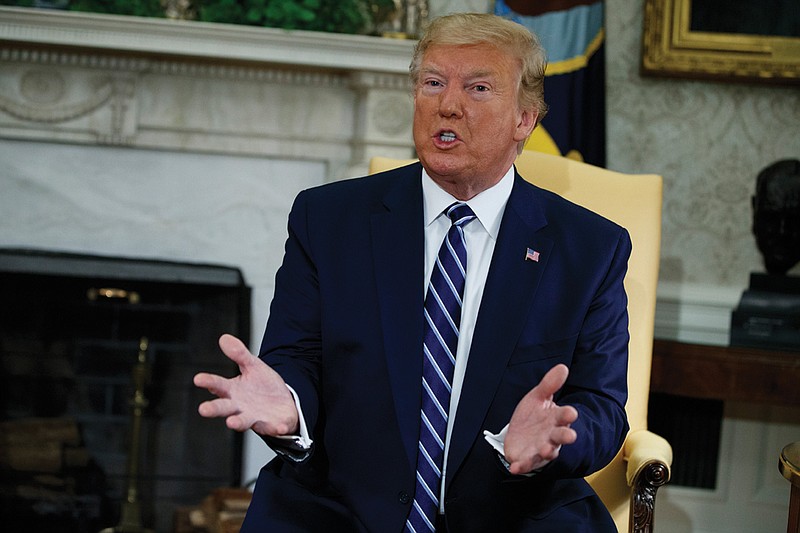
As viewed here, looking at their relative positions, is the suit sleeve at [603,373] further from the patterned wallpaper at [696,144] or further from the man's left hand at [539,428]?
the patterned wallpaper at [696,144]

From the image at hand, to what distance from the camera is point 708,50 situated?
3.30 metres

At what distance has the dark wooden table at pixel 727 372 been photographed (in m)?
2.75

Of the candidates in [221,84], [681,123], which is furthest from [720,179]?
[221,84]

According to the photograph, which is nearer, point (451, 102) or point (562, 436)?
point (562, 436)

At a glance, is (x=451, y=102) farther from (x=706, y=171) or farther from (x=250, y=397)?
(x=706, y=171)

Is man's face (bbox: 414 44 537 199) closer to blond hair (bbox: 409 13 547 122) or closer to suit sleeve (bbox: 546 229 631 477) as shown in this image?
blond hair (bbox: 409 13 547 122)

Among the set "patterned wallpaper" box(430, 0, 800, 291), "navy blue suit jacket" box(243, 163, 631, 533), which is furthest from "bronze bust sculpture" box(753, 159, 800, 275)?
"navy blue suit jacket" box(243, 163, 631, 533)

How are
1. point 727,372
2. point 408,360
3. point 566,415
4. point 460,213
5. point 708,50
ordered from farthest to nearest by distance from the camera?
1. point 708,50
2. point 727,372
3. point 460,213
4. point 408,360
5. point 566,415

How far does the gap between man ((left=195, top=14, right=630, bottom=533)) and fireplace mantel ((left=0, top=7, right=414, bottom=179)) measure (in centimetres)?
145

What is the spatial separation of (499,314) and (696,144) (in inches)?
76.2

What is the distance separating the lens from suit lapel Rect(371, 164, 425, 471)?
167cm

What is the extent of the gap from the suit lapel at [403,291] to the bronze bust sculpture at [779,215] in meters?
1.55

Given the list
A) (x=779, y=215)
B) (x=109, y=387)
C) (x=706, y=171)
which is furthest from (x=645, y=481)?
(x=109, y=387)

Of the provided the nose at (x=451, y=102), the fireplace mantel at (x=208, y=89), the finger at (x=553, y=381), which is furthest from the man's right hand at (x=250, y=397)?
the fireplace mantel at (x=208, y=89)
